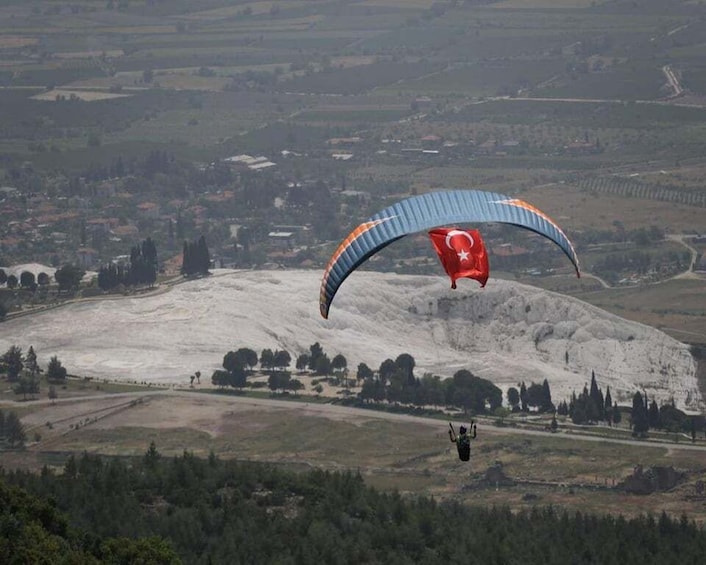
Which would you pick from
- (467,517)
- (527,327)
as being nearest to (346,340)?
(527,327)

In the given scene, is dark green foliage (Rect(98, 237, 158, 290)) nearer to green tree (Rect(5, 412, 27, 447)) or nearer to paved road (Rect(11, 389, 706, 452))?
paved road (Rect(11, 389, 706, 452))

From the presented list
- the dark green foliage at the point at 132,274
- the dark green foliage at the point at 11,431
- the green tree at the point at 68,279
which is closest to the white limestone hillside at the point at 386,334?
the dark green foliage at the point at 132,274

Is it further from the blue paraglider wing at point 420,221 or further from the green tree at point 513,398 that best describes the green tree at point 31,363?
the blue paraglider wing at point 420,221

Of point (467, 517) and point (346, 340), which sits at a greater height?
point (346, 340)

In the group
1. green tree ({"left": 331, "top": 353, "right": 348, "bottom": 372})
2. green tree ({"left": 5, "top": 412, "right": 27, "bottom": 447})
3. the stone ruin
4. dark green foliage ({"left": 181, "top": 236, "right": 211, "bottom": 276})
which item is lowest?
the stone ruin

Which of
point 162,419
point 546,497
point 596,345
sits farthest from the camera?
point 596,345

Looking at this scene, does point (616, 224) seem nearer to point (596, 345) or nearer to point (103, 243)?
point (103, 243)

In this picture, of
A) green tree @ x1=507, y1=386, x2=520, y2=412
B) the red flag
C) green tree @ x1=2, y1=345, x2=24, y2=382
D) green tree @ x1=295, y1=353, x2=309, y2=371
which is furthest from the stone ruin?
the red flag
